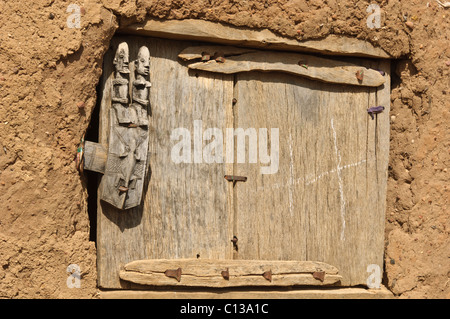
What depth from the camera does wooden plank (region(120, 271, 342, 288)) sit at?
354cm

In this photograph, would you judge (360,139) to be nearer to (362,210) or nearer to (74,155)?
(362,210)

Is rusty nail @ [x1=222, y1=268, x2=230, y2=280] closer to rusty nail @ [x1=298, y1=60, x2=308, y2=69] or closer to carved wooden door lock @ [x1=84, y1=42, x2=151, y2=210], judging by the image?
carved wooden door lock @ [x1=84, y1=42, x2=151, y2=210]

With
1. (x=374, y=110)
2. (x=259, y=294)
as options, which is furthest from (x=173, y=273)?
(x=374, y=110)

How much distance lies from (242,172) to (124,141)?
714 millimetres

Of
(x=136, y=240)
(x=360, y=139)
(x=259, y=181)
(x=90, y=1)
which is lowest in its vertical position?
(x=136, y=240)

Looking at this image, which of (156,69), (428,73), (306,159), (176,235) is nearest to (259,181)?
(306,159)

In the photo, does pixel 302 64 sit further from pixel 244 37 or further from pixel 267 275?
pixel 267 275

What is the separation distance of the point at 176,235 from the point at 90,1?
4.37 ft

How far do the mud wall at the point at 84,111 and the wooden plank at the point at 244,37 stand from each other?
40 millimetres

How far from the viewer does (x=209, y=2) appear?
11.4ft

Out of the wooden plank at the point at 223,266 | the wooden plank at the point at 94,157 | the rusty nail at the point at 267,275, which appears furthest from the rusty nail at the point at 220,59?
the rusty nail at the point at 267,275

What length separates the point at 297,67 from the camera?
3.74 meters

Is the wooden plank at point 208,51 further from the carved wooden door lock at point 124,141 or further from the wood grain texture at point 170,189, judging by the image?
the carved wooden door lock at point 124,141

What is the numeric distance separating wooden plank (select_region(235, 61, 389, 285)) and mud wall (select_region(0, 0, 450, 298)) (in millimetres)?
226
